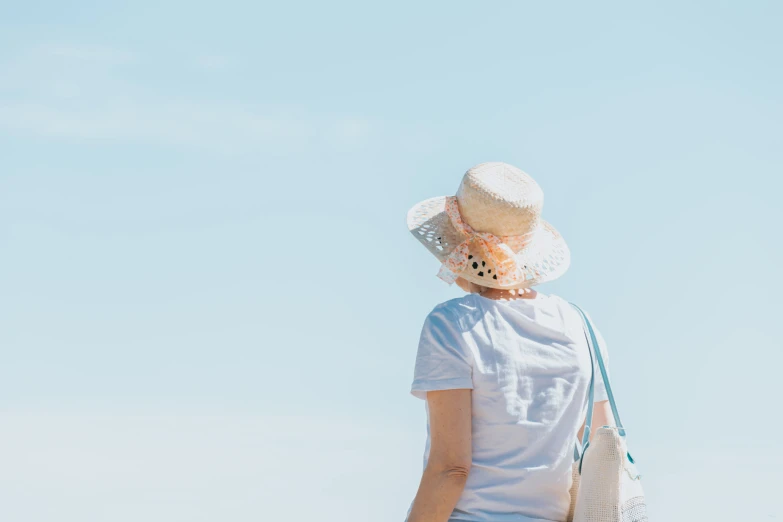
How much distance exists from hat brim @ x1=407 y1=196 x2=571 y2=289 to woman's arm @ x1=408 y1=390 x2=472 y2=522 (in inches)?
18.3

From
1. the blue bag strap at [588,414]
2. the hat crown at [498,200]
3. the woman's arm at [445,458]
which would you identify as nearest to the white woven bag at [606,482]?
the blue bag strap at [588,414]

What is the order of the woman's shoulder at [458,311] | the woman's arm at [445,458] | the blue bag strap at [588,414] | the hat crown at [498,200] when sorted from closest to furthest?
the woman's arm at [445,458], the woman's shoulder at [458,311], the blue bag strap at [588,414], the hat crown at [498,200]

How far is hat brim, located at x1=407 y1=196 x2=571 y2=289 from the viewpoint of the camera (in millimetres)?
3494

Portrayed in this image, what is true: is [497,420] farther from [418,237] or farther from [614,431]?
[418,237]

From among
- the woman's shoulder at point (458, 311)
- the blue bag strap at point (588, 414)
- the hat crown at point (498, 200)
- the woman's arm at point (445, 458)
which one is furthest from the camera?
the hat crown at point (498, 200)

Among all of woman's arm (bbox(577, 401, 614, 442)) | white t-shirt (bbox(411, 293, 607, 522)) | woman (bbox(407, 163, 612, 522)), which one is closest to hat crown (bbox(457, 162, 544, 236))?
woman (bbox(407, 163, 612, 522))

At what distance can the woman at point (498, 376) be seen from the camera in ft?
10.5

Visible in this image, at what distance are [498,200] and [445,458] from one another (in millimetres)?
883

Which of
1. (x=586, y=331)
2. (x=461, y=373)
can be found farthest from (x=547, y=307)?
(x=461, y=373)

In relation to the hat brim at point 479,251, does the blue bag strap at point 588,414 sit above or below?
below

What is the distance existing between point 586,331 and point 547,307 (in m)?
0.16

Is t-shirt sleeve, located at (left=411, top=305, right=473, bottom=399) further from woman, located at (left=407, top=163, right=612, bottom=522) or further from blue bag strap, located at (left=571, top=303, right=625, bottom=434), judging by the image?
blue bag strap, located at (left=571, top=303, right=625, bottom=434)

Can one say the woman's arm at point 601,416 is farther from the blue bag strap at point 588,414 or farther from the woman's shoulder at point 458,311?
the woman's shoulder at point 458,311

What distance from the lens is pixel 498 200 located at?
138 inches
